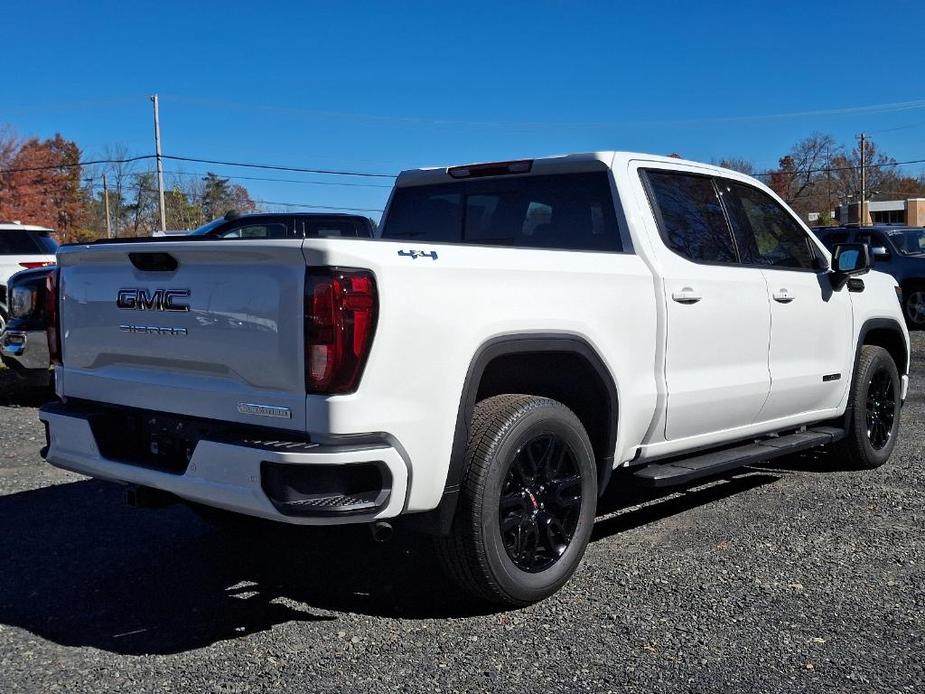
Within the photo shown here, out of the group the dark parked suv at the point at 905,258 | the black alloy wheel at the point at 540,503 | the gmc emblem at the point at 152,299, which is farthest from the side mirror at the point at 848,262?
the dark parked suv at the point at 905,258

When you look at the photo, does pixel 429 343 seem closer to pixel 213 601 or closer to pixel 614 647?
pixel 614 647

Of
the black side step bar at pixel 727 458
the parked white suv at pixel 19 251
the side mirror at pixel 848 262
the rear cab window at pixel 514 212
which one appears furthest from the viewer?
the parked white suv at pixel 19 251

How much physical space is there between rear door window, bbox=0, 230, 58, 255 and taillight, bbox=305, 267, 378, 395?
12.3 meters

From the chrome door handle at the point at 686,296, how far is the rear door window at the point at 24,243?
39.1ft

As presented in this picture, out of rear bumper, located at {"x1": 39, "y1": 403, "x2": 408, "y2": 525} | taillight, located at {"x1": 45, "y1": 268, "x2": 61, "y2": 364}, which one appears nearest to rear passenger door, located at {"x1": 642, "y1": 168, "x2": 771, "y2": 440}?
rear bumper, located at {"x1": 39, "y1": 403, "x2": 408, "y2": 525}

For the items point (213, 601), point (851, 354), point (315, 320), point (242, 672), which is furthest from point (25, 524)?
point (851, 354)

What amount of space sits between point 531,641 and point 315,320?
59.6 inches

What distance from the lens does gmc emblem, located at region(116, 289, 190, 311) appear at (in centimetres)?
391

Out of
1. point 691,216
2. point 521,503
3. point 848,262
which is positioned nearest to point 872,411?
point 848,262

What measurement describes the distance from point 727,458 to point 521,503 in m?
1.59

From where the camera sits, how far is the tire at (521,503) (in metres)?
3.99

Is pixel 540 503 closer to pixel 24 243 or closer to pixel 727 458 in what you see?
pixel 727 458

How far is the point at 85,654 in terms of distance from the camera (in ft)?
12.6

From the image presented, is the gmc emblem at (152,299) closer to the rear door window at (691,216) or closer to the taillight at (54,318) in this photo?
the taillight at (54,318)
